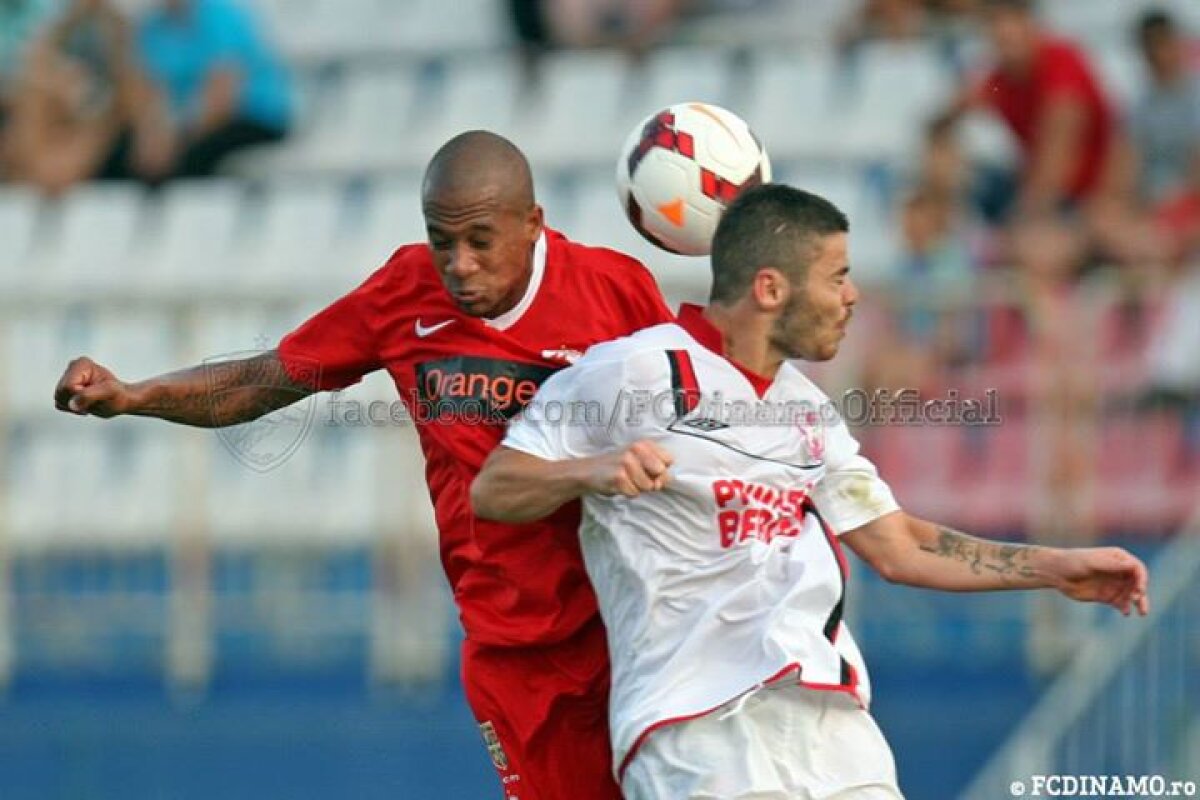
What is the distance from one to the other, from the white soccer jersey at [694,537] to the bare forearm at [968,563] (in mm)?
308

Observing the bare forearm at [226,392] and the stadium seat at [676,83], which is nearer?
the bare forearm at [226,392]

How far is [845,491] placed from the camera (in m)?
5.58

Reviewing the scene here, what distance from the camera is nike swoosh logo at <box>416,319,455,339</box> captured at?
19.1 feet

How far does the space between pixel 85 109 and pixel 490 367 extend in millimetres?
8708

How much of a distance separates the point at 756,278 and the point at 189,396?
5.27ft

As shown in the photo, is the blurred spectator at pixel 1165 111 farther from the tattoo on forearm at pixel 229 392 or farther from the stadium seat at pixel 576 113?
the tattoo on forearm at pixel 229 392

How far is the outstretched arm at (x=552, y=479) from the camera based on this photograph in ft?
15.9

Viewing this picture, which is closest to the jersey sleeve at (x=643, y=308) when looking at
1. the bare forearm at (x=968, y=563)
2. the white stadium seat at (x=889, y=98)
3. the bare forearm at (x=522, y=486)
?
the bare forearm at (x=522, y=486)

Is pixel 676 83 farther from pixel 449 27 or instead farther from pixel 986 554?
pixel 986 554

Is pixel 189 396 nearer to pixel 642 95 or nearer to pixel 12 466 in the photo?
pixel 12 466

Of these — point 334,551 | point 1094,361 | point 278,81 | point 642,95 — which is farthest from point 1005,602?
point 278,81

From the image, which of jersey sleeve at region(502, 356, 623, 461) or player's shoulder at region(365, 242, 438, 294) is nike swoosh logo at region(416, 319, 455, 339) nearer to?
player's shoulder at region(365, 242, 438, 294)

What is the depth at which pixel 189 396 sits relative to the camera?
602cm

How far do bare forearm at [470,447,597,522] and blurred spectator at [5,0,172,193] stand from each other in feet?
29.2
